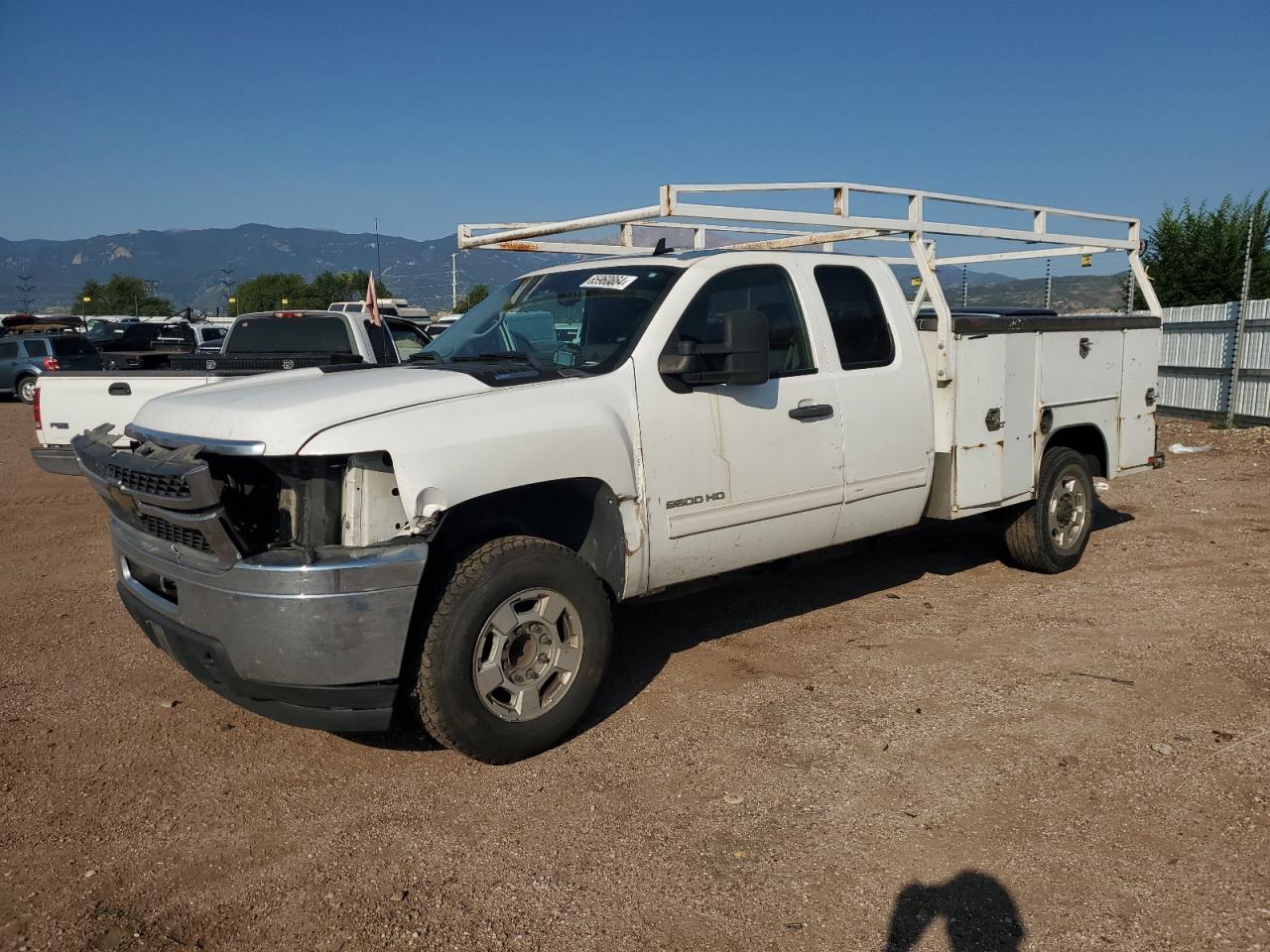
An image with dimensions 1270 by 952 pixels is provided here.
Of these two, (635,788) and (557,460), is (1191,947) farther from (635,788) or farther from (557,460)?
(557,460)

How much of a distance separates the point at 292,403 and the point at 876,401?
9.79ft

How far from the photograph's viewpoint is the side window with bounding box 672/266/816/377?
4.67 meters

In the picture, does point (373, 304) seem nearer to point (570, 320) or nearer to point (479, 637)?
point (570, 320)

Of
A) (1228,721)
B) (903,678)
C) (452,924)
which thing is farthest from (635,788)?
(1228,721)

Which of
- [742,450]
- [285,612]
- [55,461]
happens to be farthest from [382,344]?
[285,612]

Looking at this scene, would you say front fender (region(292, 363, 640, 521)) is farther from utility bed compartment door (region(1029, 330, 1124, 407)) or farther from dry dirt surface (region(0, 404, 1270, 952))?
utility bed compartment door (region(1029, 330, 1124, 407))

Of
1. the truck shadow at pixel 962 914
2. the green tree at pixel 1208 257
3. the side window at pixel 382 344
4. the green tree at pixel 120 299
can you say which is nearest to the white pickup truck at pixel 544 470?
the truck shadow at pixel 962 914

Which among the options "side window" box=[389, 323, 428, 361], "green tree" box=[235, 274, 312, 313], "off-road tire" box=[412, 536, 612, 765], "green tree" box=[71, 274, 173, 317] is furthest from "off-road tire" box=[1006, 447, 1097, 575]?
"green tree" box=[71, 274, 173, 317]

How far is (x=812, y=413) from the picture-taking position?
4.84 metres

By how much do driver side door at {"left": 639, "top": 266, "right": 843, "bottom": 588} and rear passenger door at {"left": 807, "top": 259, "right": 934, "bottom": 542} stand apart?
0.13 metres

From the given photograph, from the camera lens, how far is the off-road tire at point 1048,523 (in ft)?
21.0

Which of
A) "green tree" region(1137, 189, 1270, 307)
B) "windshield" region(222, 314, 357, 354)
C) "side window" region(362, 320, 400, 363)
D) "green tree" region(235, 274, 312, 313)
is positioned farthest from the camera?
"green tree" region(235, 274, 312, 313)

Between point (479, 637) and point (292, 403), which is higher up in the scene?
point (292, 403)

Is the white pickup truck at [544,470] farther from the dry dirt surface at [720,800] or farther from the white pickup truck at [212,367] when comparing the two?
the white pickup truck at [212,367]
